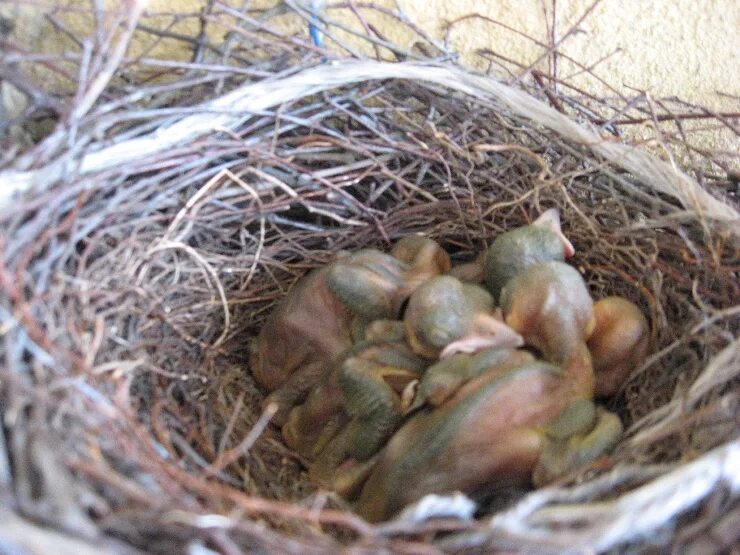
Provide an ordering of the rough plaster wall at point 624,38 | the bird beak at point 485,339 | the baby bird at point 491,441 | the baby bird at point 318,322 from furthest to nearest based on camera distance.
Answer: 1. the rough plaster wall at point 624,38
2. the baby bird at point 318,322
3. the bird beak at point 485,339
4. the baby bird at point 491,441

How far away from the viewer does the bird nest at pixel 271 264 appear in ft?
2.26

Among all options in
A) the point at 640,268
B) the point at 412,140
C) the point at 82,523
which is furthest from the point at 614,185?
the point at 82,523

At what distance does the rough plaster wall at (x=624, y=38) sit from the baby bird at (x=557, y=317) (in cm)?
49

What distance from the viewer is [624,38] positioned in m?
1.36

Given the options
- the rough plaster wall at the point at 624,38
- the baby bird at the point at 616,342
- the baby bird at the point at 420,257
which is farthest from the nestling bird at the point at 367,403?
the rough plaster wall at the point at 624,38

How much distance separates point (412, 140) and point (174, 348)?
0.50m

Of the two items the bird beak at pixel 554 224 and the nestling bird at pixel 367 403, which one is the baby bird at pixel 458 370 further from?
the bird beak at pixel 554 224

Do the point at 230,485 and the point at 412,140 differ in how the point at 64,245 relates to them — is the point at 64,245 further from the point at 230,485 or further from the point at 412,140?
the point at 412,140

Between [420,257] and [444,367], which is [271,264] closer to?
[420,257]

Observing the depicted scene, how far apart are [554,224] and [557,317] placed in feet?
0.64

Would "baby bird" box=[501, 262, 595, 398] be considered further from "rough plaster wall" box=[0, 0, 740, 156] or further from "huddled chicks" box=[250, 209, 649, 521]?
"rough plaster wall" box=[0, 0, 740, 156]

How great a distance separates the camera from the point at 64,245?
2.87 feet

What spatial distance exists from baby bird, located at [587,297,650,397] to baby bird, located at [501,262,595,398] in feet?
0.08

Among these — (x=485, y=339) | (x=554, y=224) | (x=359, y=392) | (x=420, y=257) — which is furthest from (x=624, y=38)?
(x=359, y=392)
